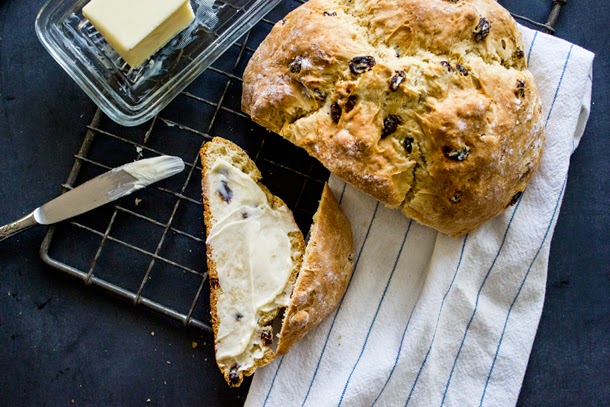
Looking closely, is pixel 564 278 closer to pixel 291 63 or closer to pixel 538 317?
pixel 538 317

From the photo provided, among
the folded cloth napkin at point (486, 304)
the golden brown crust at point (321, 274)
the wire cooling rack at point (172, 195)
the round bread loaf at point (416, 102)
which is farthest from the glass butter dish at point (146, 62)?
the folded cloth napkin at point (486, 304)

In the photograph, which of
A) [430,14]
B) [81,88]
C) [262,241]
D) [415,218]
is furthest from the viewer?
[81,88]

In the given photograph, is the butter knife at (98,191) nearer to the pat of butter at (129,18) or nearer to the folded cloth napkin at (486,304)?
the pat of butter at (129,18)

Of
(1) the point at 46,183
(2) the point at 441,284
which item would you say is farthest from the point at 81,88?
(2) the point at 441,284

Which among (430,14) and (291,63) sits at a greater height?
(430,14)

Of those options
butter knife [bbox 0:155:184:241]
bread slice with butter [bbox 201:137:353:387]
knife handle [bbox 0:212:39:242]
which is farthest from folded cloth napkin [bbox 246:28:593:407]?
knife handle [bbox 0:212:39:242]

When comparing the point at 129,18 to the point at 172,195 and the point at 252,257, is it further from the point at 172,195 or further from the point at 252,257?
the point at 252,257

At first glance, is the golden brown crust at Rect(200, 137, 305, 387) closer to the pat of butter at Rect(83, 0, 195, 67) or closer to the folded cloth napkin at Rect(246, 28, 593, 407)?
the folded cloth napkin at Rect(246, 28, 593, 407)

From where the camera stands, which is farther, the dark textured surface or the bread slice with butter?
the dark textured surface
